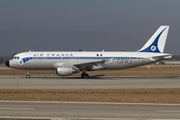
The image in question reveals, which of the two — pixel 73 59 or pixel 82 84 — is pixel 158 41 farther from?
pixel 82 84

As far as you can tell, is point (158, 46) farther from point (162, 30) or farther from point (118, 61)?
point (118, 61)

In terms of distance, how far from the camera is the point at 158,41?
34.1 meters

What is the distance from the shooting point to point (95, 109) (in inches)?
415

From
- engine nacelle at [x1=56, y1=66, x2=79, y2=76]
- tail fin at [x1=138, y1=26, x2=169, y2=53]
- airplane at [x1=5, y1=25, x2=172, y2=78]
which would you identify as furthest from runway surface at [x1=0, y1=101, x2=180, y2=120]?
tail fin at [x1=138, y1=26, x2=169, y2=53]

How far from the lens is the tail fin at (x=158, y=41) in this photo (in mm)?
34031

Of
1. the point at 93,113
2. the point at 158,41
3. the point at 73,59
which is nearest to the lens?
the point at 93,113

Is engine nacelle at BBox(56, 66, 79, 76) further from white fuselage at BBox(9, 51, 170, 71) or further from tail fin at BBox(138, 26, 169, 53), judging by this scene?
tail fin at BBox(138, 26, 169, 53)

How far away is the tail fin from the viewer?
34031 mm

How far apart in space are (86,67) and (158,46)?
491 inches

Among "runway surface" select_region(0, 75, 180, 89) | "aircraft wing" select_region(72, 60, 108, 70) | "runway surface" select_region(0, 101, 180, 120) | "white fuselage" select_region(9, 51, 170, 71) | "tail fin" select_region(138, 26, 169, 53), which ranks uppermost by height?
"tail fin" select_region(138, 26, 169, 53)

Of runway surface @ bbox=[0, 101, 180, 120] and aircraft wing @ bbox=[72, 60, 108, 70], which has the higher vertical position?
Answer: aircraft wing @ bbox=[72, 60, 108, 70]

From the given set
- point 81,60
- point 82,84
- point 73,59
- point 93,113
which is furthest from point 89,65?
point 93,113

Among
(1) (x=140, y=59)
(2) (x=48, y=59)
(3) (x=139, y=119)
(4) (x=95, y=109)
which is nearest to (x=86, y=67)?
(2) (x=48, y=59)

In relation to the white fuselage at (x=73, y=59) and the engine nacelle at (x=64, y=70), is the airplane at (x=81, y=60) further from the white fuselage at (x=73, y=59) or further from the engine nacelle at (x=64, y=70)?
the engine nacelle at (x=64, y=70)
